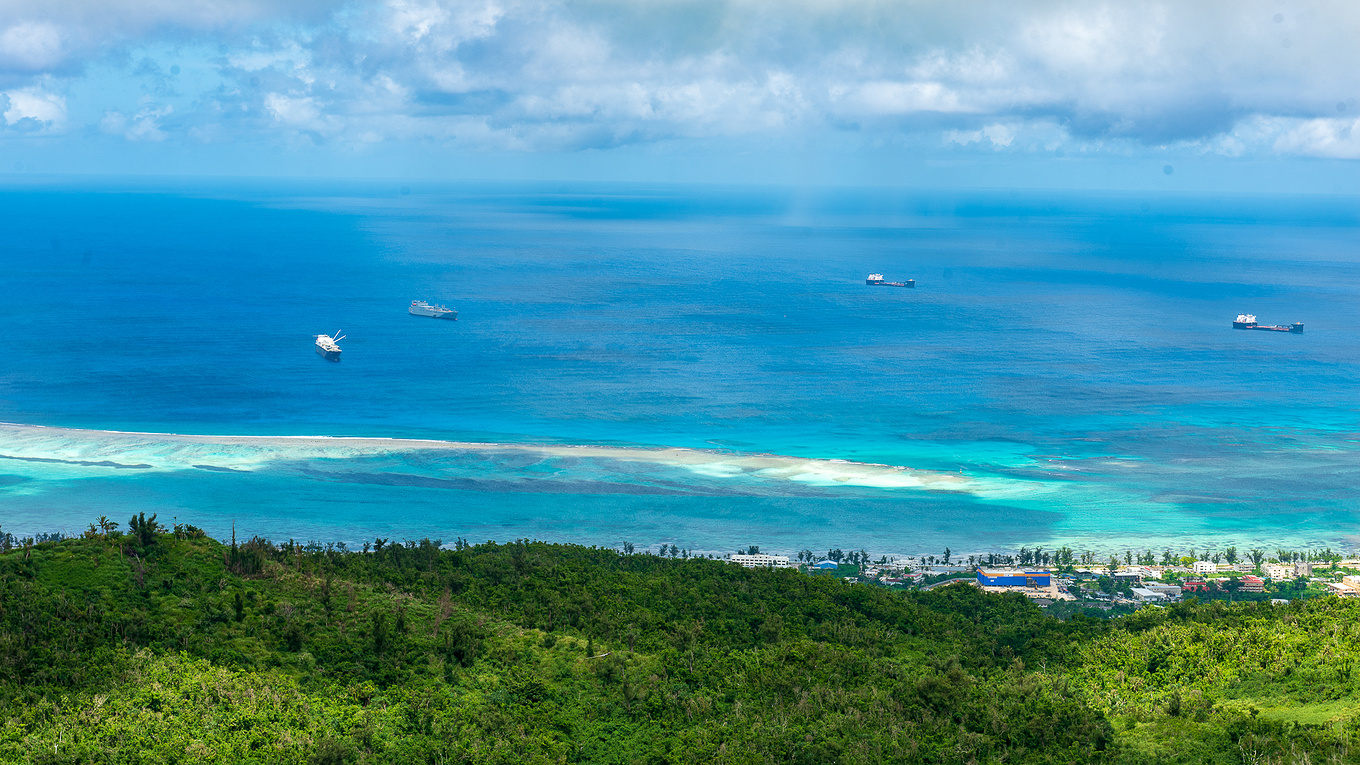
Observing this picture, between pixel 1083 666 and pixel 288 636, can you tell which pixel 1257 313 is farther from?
pixel 288 636

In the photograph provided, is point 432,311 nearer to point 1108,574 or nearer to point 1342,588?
point 1108,574

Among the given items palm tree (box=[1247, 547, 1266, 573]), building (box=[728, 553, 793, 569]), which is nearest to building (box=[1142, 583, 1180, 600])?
palm tree (box=[1247, 547, 1266, 573])

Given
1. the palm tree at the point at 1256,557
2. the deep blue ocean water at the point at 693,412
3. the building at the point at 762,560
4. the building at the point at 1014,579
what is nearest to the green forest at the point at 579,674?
the building at the point at 1014,579

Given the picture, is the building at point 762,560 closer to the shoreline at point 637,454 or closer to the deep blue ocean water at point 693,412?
the deep blue ocean water at point 693,412

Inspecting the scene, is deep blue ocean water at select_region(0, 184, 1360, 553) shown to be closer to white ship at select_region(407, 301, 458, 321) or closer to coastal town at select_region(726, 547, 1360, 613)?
coastal town at select_region(726, 547, 1360, 613)

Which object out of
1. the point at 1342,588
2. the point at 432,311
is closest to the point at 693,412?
the point at 1342,588

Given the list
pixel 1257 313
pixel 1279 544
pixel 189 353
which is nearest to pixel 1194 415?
pixel 1279 544
